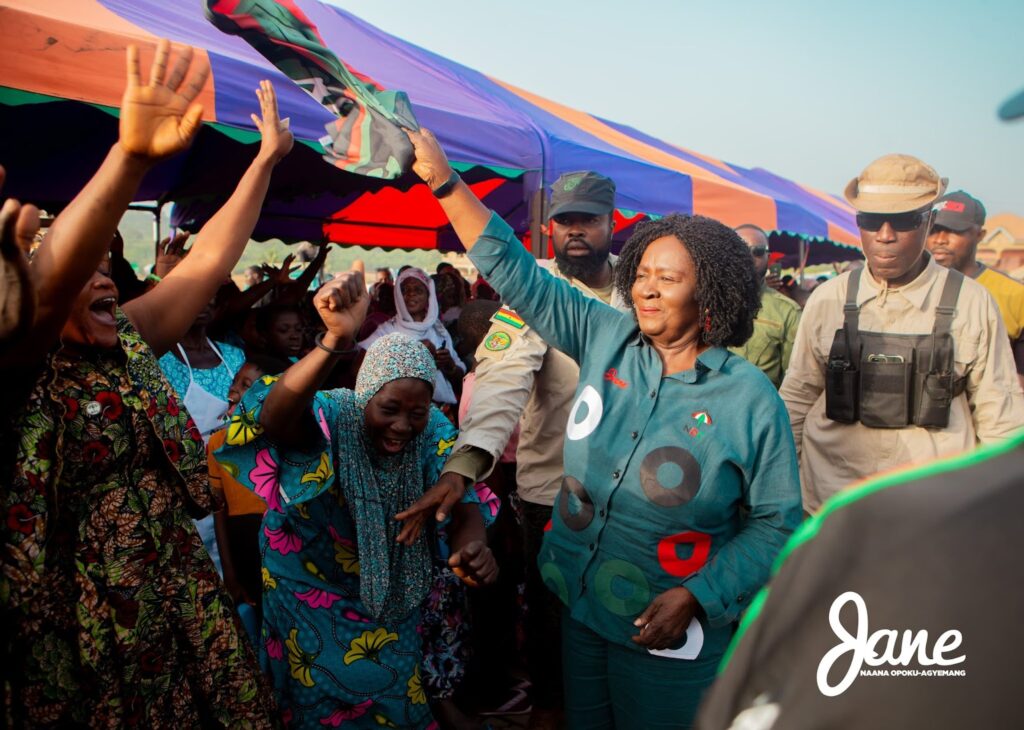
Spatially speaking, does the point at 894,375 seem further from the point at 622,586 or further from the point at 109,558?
the point at 109,558

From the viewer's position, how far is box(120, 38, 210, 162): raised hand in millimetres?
1256

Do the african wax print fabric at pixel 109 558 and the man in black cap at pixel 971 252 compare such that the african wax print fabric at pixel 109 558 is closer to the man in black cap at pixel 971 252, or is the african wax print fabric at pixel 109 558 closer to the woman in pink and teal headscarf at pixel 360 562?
the woman in pink and teal headscarf at pixel 360 562

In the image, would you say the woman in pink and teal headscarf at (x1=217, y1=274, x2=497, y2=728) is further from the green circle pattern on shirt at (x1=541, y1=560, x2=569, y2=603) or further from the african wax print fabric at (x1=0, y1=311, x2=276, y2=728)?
the african wax print fabric at (x1=0, y1=311, x2=276, y2=728)

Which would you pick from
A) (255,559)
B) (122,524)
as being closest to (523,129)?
(255,559)

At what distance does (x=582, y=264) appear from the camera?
308cm

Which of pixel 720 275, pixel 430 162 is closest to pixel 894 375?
pixel 720 275

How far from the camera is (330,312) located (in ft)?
6.00

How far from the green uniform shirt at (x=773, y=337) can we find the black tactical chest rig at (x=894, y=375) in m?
1.61

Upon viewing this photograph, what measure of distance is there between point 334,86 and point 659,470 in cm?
144

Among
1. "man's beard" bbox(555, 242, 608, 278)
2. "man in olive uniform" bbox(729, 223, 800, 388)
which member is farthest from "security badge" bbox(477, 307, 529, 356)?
"man in olive uniform" bbox(729, 223, 800, 388)

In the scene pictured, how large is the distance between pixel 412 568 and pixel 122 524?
1.05m

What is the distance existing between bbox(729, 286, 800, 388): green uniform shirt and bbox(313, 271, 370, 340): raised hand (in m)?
3.23

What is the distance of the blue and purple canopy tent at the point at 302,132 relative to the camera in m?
2.69

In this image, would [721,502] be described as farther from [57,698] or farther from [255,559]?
[255,559]
